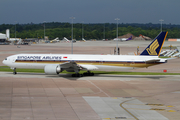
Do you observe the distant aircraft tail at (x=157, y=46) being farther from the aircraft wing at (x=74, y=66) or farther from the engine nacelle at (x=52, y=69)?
the engine nacelle at (x=52, y=69)

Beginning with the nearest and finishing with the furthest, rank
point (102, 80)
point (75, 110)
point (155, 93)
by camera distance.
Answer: point (75, 110), point (155, 93), point (102, 80)

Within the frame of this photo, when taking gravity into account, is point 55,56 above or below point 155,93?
above

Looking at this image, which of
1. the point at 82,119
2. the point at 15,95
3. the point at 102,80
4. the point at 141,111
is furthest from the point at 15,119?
the point at 102,80

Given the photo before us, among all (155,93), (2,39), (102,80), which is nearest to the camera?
(155,93)

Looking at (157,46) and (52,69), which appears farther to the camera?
(157,46)

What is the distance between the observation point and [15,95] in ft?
90.6

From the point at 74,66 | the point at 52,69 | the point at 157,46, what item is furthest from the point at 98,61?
the point at 157,46

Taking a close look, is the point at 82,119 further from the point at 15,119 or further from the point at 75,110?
the point at 15,119

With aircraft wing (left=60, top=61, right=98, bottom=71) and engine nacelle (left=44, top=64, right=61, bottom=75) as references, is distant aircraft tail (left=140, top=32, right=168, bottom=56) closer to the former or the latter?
aircraft wing (left=60, top=61, right=98, bottom=71)

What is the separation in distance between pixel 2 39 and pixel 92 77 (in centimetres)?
14316

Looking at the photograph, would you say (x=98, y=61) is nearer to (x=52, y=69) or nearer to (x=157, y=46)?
(x=52, y=69)

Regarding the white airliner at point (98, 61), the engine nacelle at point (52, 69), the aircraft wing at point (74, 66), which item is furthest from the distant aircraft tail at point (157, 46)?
the engine nacelle at point (52, 69)

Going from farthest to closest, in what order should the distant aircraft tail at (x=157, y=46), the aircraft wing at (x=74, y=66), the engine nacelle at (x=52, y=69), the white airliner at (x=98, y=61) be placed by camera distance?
1. the distant aircraft tail at (x=157, y=46)
2. the white airliner at (x=98, y=61)
3. the aircraft wing at (x=74, y=66)
4. the engine nacelle at (x=52, y=69)

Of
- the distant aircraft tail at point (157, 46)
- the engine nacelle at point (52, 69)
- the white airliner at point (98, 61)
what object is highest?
the distant aircraft tail at point (157, 46)
